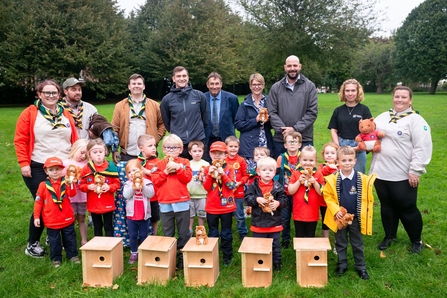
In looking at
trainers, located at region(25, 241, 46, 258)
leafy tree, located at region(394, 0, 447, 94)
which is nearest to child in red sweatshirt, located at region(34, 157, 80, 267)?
trainers, located at region(25, 241, 46, 258)

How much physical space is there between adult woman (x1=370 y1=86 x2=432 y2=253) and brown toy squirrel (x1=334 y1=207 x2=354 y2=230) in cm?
108

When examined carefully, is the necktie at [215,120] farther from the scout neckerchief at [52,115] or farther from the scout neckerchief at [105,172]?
the scout neckerchief at [52,115]

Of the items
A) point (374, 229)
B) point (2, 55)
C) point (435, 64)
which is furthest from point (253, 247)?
point (435, 64)

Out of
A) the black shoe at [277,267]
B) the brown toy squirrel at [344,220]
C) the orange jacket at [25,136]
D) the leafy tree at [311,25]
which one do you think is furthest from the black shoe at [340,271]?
the leafy tree at [311,25]

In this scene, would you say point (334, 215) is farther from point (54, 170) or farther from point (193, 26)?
point (193, 26)

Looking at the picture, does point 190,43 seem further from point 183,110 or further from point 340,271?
point 340,271

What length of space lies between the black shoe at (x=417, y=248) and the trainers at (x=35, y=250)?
4.97 meters

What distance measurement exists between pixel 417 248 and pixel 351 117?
1.98 meters

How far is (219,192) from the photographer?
15.6 ft

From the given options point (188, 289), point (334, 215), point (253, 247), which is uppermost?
point (334, 215)

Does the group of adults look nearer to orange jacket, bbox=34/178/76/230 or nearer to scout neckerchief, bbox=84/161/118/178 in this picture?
orange jacket, bbox=34/178/76/230

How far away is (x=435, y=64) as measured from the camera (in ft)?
143

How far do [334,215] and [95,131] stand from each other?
3.47 metres

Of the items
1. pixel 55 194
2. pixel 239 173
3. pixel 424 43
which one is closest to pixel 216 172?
pixel 239 173
